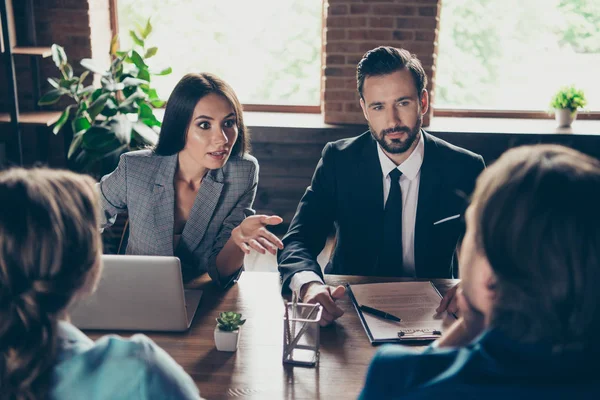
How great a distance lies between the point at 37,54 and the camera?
379cm

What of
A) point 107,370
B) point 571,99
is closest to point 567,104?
point 571,99

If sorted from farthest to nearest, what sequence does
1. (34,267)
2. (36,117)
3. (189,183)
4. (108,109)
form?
(36,117) → (108,109) → (189,183) → (34,267)

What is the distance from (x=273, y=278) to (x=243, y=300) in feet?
0.61

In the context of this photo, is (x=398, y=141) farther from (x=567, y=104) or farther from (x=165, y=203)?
A: (x=567, y=104)

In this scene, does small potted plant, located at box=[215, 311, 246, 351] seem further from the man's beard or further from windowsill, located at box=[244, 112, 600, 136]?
windowsill, located at box=[244, 112, 600, 136]

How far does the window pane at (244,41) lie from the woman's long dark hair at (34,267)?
3.58 metres

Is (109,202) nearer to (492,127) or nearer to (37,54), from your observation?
(37,54)

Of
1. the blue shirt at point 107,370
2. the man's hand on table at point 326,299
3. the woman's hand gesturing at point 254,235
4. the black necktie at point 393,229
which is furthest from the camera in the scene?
the black necktie at point 393,229

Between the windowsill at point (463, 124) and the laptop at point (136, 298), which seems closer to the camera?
the laptop at point (136, 298)

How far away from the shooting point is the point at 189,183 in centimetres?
230

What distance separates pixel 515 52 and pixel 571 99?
512mm

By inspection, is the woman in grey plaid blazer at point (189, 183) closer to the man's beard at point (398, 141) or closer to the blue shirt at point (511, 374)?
the man's beard at point (398, 141)

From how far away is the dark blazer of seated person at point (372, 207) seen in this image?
217cm

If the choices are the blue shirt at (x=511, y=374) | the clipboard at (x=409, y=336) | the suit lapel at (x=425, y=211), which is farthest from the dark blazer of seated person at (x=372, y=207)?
the blue shirt at (x=511, y=374)
